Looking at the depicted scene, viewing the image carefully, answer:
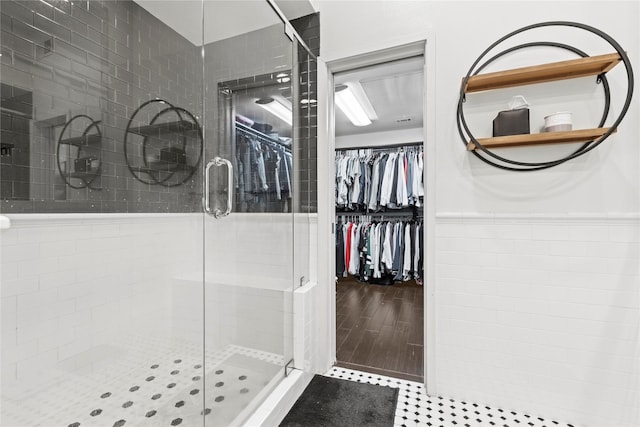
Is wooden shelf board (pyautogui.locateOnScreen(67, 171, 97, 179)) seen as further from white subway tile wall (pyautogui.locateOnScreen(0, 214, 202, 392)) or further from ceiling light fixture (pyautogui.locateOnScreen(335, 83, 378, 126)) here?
ceiling light fixture (pyautogui.locateOnScreen(335, 83, 378, 126))

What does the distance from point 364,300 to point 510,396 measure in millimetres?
1984

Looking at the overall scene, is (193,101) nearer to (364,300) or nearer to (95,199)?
(95,199)

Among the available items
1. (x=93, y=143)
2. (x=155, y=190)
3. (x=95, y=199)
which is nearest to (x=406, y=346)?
(x=155, y=190)

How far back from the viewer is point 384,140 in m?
5.03

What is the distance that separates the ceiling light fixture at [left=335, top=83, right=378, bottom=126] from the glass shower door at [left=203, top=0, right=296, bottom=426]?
1.63m

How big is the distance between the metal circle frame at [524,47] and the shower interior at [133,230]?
987mm

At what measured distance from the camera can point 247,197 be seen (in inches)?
65.4

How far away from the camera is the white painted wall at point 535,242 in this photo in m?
1.37

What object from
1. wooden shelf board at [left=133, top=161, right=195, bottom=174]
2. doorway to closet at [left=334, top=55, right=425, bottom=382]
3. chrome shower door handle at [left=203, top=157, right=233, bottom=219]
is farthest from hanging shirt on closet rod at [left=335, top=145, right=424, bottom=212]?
chrome shower door handle at [left=203, top=157, right=233, bottom=219]

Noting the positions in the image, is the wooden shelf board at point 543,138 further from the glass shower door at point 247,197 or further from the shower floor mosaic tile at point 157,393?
the shower floor mosaic tile at point 157,393

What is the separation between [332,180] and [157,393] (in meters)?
1.56

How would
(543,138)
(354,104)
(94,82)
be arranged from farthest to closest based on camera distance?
(354,104), (94,82), (543,138)

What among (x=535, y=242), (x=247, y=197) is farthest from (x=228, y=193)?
(x=535, y=242)

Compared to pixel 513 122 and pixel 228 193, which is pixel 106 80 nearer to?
pixel 228 193
